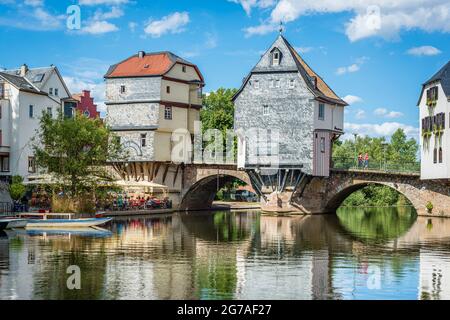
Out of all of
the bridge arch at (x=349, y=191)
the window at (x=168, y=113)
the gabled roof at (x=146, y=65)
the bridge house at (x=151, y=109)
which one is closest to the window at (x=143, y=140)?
the bridge house at (x=151, y=109)

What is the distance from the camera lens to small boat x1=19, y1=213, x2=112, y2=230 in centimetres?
4625

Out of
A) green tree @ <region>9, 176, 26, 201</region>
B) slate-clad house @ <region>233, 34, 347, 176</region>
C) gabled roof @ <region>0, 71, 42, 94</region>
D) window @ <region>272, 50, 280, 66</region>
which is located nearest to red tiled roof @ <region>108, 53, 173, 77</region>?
gabled roof @ <region>0, 71, 42, 94</region>

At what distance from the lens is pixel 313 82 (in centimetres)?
6669

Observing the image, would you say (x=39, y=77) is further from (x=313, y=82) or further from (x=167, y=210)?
(x=313, y=82)

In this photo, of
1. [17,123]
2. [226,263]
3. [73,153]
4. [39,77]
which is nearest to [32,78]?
[39,77]

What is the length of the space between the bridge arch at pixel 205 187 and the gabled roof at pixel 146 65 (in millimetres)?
10437

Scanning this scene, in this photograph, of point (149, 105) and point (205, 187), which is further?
point (205, 187)

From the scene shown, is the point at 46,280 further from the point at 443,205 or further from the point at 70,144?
the point at 443,205

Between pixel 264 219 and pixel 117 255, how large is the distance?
3139 centimetres

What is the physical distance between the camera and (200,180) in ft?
239

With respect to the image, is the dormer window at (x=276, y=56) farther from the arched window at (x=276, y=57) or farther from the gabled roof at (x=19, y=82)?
the gabled roof at (x=19, y=82)

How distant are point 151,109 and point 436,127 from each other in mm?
25299
